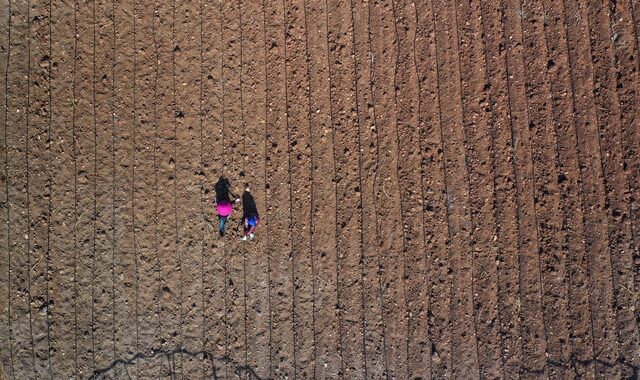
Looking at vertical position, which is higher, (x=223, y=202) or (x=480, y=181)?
(x=480, y=181)

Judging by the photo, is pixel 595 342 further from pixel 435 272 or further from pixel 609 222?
pixel 435 272

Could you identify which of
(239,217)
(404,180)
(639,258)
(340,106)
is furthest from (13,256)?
(639,258)

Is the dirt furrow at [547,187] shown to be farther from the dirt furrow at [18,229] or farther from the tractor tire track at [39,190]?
the dirt furrow at [18,229]

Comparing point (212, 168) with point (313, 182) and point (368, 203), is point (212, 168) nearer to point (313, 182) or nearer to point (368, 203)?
point (313, 182)

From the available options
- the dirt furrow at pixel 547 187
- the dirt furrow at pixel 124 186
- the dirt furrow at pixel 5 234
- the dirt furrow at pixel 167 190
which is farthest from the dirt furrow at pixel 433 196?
the dirt furrow at pixel 5 234

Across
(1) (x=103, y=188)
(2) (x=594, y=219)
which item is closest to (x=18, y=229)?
(1) (x=103, y=188)

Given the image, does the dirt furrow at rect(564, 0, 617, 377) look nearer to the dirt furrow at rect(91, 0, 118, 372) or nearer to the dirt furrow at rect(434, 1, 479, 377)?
the dirt furrow at rect(434, 1, 479, 377)

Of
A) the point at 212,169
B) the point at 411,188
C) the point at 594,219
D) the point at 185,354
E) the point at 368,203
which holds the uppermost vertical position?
the point at 212,169

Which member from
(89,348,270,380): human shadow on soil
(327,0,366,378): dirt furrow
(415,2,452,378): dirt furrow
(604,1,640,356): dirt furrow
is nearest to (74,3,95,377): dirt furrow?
(89,348,270,380): human shadow on soil
